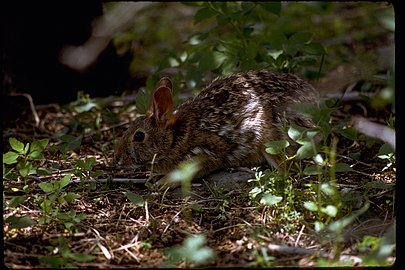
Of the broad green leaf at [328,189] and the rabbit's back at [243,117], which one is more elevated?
the broad green leaf at [328,189]

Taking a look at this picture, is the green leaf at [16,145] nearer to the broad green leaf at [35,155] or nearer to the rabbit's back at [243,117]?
the broad green leaf at [35,155]

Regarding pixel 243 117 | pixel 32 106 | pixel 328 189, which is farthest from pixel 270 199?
pixel 32 106

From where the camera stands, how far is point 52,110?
632cm

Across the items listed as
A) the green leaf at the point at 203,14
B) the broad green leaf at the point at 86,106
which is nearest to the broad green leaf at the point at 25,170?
the broad green leaf at the point at 86,106

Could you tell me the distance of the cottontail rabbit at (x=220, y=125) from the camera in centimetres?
476

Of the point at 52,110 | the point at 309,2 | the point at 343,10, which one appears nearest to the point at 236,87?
the point at 52,110

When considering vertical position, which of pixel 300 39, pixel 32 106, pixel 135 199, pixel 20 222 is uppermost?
pixel 300 39

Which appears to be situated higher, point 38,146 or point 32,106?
point 38,146

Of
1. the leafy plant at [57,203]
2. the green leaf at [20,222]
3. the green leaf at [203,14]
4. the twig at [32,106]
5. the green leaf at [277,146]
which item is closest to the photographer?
the green leaf at [20,222]

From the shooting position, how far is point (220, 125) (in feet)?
16.0

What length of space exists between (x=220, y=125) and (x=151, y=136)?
1.79 feet

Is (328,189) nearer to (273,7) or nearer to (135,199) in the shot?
(135,199)

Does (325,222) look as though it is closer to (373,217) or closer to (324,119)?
(373,217)

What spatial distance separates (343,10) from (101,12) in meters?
4.26
